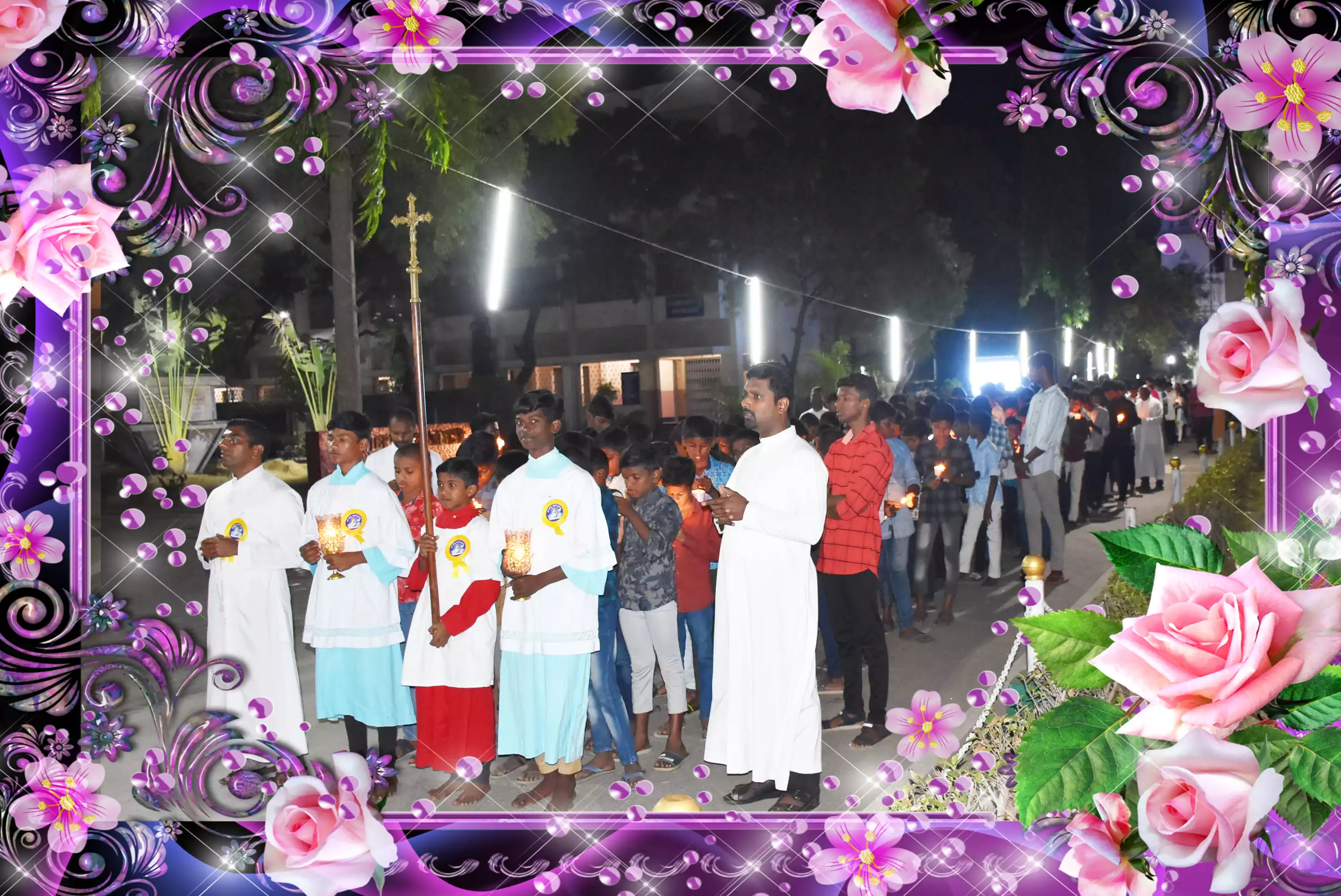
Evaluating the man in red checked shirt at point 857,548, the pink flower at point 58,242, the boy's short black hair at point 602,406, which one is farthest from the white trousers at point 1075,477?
the pink flower at point 58,242

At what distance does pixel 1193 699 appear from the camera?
2.26 meters

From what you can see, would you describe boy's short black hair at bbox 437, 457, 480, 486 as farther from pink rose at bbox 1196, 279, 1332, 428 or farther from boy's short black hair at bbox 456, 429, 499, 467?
pink rose at bbox 1196, 279, 1332, 428

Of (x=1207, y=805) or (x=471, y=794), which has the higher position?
(x=1207, y=805)

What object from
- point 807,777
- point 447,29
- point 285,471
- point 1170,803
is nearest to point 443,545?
point 285,471

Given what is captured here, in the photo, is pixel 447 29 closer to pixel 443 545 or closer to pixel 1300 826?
pixel 443 545

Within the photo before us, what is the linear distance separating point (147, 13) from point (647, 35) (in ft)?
5.50

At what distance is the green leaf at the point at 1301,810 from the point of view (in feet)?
→ 7.99

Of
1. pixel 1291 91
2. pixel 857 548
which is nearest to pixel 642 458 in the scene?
pixel 857 548

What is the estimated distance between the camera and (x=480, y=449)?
379 cm

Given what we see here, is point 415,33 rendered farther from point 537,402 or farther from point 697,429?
point 697,429

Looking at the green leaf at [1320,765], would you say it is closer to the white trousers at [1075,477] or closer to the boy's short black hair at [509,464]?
the white trousers at [1075,477]

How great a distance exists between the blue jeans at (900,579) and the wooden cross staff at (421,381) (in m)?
1.57

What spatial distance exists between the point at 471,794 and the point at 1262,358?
2.86 meters

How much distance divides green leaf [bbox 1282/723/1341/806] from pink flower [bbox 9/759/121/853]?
9.88ft
